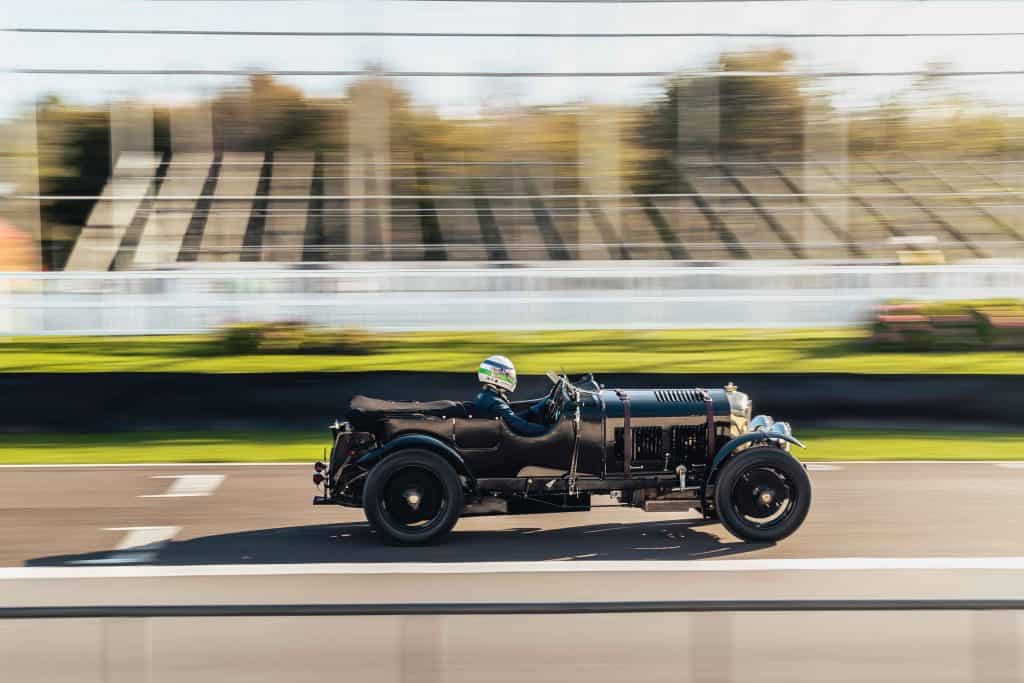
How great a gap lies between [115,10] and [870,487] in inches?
593

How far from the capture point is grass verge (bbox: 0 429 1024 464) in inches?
453

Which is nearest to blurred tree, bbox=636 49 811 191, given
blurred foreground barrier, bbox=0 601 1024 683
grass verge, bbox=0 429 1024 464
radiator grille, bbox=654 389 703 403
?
grass verge, bbox=0 429 1024 464

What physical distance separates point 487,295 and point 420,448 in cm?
1182

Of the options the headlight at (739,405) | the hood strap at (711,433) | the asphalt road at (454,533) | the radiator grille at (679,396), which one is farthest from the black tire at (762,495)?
A: the radiator grille at (679,396)

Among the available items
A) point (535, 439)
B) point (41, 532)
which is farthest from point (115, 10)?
point (535, 439)

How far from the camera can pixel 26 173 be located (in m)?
19.3

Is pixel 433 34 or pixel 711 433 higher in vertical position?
pixel 433 34

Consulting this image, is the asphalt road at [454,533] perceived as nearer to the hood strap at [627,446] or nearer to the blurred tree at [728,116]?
the hood strap at [627,446]

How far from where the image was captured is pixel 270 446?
39.7 ft

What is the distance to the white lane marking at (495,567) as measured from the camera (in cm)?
692

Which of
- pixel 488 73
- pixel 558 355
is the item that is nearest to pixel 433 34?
pixel 488 73

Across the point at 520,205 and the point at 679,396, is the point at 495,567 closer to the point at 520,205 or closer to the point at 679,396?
the point at 679,396

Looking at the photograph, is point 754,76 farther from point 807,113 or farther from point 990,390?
point 990,390

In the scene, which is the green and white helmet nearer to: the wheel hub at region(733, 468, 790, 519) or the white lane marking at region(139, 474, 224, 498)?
the wheel hub at region(733, 468, 790, 519)
